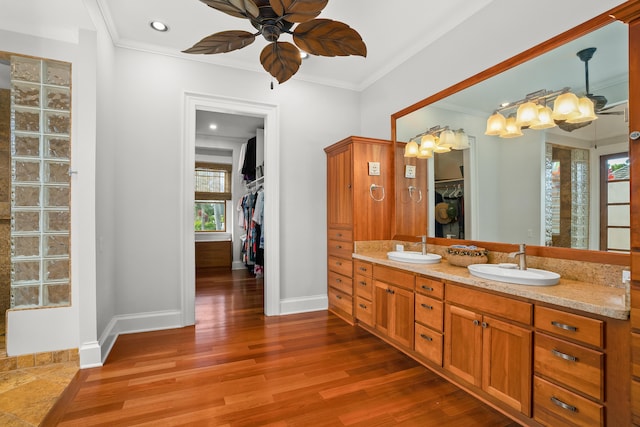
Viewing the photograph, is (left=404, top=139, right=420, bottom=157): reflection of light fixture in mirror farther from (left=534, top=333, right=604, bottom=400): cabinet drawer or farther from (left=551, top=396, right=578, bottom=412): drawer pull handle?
(left=551, top=396, right=578, bottom=412): drawer pull handle

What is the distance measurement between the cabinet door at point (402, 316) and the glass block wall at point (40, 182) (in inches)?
104

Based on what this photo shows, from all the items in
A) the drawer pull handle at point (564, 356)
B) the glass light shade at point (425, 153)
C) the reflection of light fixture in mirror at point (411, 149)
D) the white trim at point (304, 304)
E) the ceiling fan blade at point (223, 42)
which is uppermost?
the ceiling fan blade at point (223, 42)

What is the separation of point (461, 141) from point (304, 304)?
247cm

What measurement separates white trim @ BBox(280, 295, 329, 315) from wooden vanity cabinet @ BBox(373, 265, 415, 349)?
1.06 m

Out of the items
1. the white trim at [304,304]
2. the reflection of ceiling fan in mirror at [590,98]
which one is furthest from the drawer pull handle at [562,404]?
the white trim at [304,304]

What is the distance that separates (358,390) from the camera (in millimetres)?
2104

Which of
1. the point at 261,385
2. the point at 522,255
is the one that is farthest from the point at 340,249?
the point at 522,255

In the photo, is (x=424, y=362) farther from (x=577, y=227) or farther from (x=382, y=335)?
(x=577, y=227)

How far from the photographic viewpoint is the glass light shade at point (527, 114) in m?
2.13

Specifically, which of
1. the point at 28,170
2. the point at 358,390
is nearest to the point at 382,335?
the point at 358,390

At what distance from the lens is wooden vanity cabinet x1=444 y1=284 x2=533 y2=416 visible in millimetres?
1668

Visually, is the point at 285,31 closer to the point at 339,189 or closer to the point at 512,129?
the point at 512,129

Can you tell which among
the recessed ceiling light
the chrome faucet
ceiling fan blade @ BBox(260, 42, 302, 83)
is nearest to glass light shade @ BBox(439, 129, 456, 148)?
the chrome faucet

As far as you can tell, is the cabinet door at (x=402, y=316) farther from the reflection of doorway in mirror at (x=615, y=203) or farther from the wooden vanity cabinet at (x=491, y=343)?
the reflection of doorway in mirror at (x=615, y=203)
